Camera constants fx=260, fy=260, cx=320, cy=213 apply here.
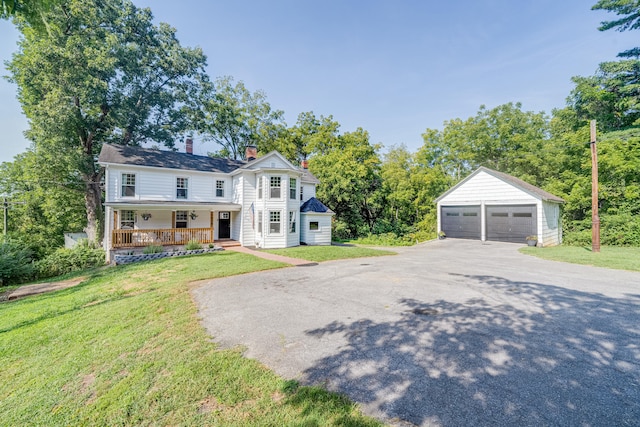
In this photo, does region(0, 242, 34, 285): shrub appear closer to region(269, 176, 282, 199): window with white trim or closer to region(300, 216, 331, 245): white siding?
region(269, 176, 282, 199): window with white trim

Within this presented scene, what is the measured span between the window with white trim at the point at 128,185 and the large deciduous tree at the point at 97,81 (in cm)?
543

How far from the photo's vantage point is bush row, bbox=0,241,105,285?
1196cm

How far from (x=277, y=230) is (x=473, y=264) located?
1099cm

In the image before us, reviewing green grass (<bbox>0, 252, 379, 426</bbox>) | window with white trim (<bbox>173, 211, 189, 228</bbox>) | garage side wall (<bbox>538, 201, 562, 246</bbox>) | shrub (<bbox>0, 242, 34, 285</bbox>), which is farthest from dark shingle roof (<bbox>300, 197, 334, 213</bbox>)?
shrub (<bbox>0, 242, 34, 285</bbox>)

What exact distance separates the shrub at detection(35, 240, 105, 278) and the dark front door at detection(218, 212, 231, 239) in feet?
22.2

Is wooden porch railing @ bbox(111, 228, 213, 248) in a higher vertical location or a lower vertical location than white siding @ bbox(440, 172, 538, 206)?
lower

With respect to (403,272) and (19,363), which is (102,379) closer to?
(19,363)

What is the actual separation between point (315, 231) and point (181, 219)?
9.22 metres

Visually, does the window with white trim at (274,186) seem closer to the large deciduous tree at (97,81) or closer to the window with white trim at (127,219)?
the window with white trim at (127,219)

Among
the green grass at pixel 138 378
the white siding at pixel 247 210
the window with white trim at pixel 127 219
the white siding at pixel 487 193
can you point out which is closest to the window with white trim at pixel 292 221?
the white siding at pixel 247 210

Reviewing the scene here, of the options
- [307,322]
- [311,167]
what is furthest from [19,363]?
[311,167]

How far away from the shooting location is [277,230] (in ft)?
55.3

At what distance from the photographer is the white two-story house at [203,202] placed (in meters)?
15.7

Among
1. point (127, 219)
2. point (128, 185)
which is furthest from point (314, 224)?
point (128, 185)
